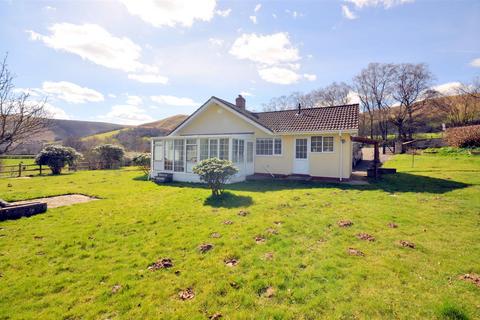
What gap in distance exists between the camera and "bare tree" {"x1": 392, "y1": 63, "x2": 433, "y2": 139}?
40.9 meters

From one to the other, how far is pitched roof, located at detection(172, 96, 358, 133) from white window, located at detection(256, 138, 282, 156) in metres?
0.84

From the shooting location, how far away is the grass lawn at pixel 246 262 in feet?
10.9

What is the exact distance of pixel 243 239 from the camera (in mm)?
5672

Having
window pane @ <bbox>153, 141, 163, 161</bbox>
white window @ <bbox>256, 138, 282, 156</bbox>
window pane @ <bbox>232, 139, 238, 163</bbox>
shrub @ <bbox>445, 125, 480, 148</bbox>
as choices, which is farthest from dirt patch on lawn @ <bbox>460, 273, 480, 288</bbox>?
shrub @ <bbox>445, 125, 480, 148</bbox>

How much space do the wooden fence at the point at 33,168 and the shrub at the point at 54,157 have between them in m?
0.83

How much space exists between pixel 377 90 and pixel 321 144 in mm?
39393

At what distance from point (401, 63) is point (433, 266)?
49275 mm

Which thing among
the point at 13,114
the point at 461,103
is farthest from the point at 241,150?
the point at 461,103

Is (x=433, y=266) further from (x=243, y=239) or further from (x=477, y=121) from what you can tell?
(x=477, y=121)

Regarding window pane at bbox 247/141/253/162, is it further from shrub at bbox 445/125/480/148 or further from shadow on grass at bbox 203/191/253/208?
shrub at bbox 445/125/480/148

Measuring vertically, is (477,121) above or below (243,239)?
above

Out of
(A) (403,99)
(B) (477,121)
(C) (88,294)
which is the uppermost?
(A) (403,99)

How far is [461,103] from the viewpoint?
43.8 m

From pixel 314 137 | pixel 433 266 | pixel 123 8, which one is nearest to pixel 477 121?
pixel 314 137
